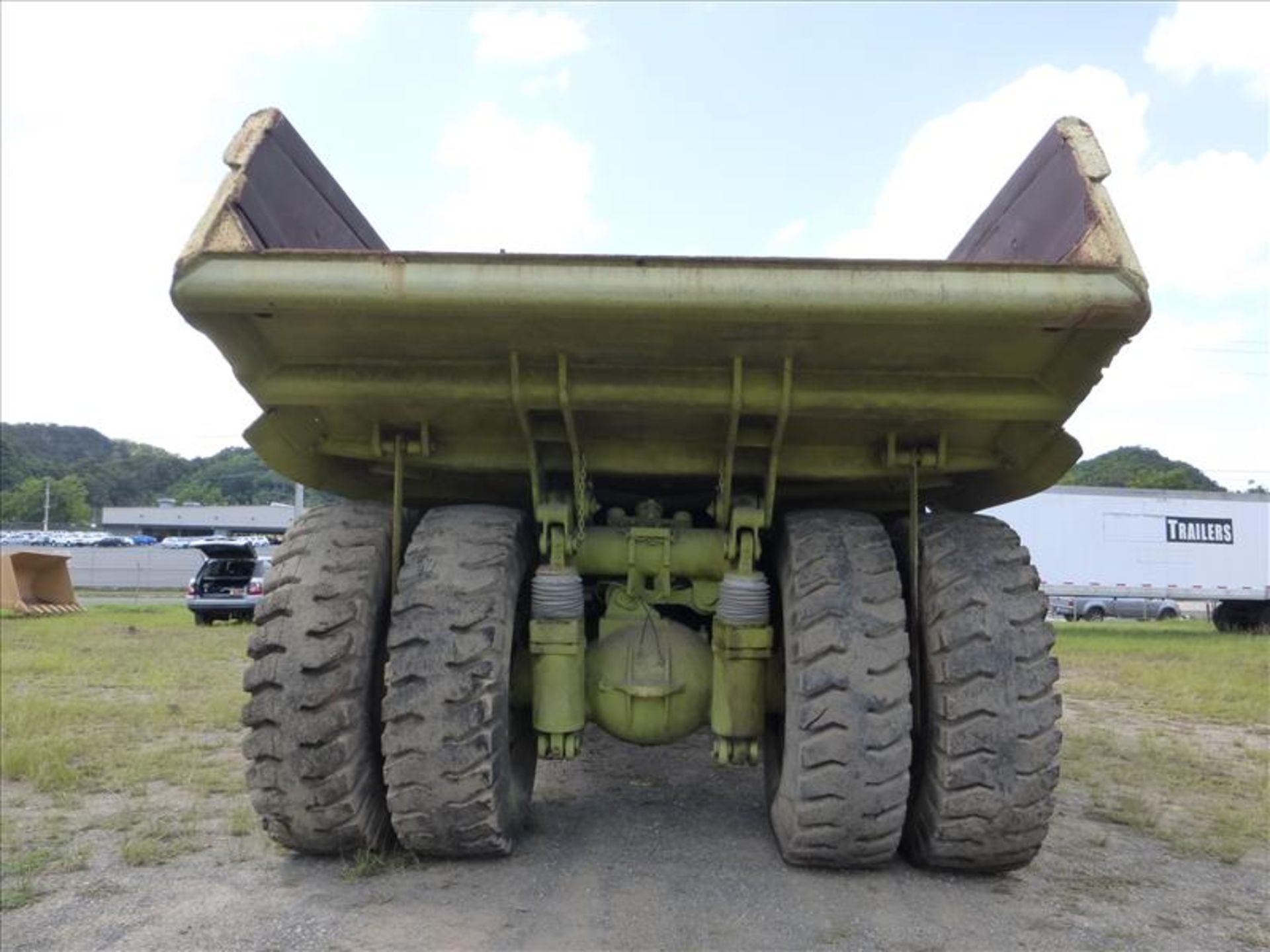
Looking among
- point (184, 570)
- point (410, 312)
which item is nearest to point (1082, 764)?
point (410, 312)

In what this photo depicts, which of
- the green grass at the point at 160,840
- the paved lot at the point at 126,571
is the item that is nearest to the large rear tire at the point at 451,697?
the green grass at the point at 160,840

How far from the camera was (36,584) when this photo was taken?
850 inches

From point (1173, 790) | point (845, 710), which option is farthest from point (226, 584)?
point (845, 710)

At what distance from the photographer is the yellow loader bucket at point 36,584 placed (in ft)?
64.2

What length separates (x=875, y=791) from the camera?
3.27m

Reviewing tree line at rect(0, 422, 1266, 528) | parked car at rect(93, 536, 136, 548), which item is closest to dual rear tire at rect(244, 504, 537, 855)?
parked car at rect(93, 536, 136, 548)

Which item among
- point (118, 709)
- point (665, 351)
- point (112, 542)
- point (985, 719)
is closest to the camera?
point (665, 351)

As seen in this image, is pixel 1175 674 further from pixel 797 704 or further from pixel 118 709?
pixel 118 709

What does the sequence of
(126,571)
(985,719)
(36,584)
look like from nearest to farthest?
1. (985,719)
2. (36,584)
3. (126,571)

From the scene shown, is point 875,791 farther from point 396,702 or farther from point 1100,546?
point 1100,546

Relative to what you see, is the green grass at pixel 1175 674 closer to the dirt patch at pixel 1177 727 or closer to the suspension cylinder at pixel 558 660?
the dirt patch at pixel 1177 727

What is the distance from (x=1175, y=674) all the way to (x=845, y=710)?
33.9ft

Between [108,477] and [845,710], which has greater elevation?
[108,477]

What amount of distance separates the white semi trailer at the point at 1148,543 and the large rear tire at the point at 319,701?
877 inches
